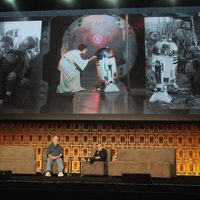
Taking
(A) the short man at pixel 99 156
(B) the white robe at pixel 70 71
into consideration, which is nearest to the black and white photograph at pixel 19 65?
(B) the white robe at pixel 70 71

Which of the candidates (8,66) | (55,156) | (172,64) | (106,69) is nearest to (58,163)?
(55,156)

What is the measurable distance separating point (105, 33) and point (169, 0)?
201 centimetres

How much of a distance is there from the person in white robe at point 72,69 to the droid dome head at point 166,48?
5.84 ft

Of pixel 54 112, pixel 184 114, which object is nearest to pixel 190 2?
pixel 184 114

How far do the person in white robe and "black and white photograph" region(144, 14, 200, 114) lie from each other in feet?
5.66

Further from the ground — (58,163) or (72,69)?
(72,69)

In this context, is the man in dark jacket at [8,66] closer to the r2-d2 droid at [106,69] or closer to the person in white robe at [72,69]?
the person in white robe at [72,69]

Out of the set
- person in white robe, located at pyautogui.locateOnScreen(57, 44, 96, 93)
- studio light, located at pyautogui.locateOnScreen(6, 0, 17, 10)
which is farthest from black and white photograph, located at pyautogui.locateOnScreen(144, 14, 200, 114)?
studio light, located at pyautogui.locateOnScreen(6, 0, 17, 10)

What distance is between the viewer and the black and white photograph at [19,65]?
Answer: 938cm

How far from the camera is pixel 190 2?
9.37 meters

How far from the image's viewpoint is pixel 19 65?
31.6 ft

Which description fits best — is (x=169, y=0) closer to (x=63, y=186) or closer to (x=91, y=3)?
(x=91, y=3)

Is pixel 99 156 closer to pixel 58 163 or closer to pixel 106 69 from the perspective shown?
pixel 58 163

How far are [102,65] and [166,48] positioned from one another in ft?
5.98
